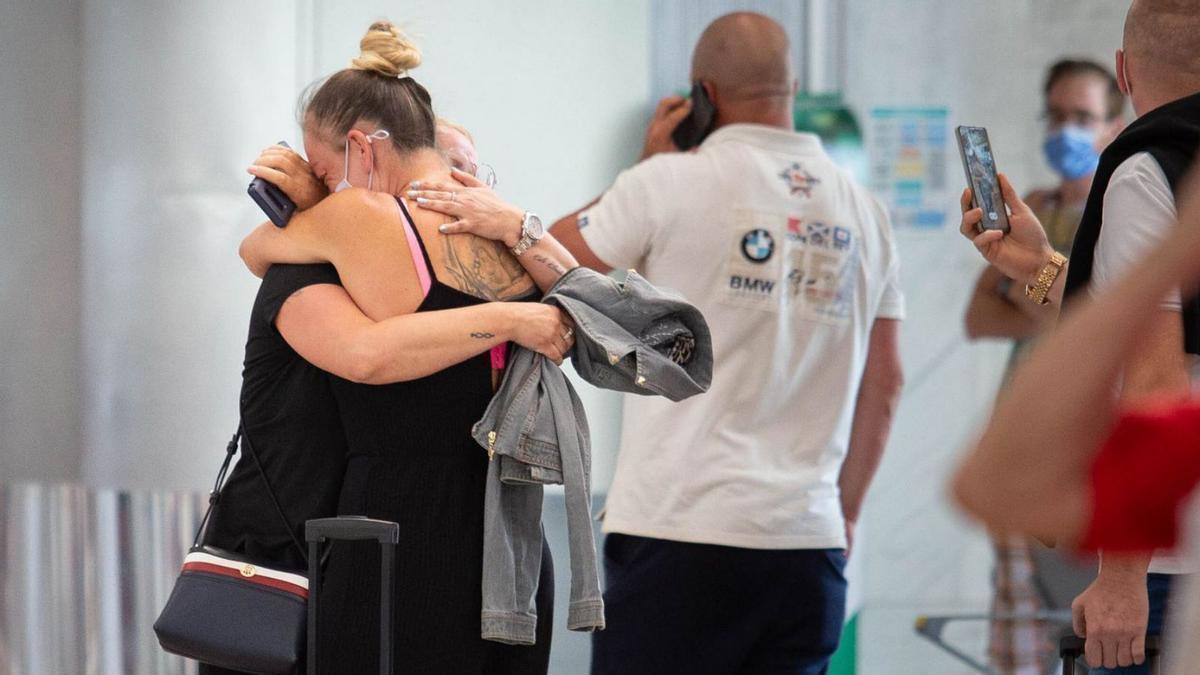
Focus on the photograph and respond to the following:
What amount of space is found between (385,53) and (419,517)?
59 cm

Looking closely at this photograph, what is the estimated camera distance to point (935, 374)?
434 centimetres

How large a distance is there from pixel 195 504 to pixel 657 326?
148 centimetres

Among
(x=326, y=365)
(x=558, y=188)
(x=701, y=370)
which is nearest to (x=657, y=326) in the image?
(x=701, y=370)

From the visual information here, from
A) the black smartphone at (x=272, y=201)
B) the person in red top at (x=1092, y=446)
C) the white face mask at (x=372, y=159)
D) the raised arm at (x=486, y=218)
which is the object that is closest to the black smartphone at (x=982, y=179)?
the raised arm at (x=486, y=218)

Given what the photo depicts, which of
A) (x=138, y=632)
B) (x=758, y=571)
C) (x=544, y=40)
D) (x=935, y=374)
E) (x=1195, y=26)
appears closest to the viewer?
(x=1195, y=26)

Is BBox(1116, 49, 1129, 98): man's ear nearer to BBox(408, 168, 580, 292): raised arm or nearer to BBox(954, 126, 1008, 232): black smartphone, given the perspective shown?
BBox(954, 126, 1008, 232): black smartphone

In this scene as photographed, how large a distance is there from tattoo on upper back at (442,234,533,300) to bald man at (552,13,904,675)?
65 centimetres

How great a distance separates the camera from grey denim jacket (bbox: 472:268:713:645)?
70.0 inches

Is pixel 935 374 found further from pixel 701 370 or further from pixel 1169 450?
pixel 1169 450

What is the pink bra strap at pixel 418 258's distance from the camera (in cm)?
179

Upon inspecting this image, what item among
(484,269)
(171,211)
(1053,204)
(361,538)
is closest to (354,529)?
(361,538)

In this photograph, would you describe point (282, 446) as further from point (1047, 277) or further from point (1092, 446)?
point (1092, 446)

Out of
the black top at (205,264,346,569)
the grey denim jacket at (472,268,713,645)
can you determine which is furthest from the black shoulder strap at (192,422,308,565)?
the grey denim jacket at (472,268,713,645)

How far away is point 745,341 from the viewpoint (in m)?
2.56
